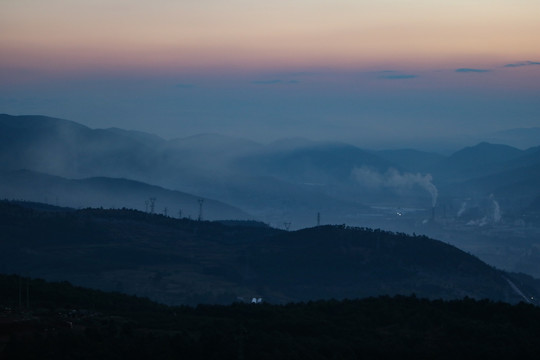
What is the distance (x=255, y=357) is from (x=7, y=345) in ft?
33.4

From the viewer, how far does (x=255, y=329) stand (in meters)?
49.3

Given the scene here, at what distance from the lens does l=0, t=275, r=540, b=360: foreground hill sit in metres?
41.8

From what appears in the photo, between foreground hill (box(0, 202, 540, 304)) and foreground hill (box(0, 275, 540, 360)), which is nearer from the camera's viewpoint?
foreground hill (box(0, 275, 540, 360))

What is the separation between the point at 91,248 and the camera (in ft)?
370

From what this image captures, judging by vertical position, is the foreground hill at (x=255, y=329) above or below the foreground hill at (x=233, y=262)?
below

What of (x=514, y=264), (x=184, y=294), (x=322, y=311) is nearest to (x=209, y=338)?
(x=322, y=311)

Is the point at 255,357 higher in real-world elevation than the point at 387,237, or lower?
lower

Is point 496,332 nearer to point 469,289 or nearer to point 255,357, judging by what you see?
point 255,357

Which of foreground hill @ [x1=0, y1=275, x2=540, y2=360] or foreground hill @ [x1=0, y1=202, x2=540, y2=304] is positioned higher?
foreground hill @ [x1=0, y1=202, x2=540, y2=304]

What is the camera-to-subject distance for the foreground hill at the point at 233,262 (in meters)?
98.4

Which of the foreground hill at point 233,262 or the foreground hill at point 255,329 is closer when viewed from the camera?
the foreground hill at point 255,329

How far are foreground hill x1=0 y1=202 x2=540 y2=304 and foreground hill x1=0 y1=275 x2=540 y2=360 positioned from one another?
33312mm

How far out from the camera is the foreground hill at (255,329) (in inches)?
1647

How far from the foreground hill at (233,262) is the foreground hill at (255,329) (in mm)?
33312
